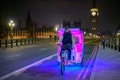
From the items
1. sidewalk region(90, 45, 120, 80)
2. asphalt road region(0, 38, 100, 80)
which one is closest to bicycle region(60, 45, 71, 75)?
asphalt road region(0, 38, 100, 80)

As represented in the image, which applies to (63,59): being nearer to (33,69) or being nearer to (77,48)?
(33,69)

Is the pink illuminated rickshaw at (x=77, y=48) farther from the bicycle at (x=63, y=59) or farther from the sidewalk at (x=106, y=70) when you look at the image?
the bicycle at (x=63, y=59)

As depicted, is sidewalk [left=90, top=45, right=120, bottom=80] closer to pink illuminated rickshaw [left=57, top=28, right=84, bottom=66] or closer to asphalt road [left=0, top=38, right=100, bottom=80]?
asphalt road [left=0, top=38, right=100, bottom=80]

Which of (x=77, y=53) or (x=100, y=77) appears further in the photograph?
(x=77, y=53)

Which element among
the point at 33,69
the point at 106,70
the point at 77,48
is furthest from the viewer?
the point at 77,48

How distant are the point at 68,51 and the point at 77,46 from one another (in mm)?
2507

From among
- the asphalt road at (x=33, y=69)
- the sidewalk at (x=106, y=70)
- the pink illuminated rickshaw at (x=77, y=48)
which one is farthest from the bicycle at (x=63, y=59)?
the pink illuminated rickshaw at (x=77, y=48)

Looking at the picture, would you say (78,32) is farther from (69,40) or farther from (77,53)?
(69,40)

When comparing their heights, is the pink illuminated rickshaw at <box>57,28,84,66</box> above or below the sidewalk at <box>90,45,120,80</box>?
above

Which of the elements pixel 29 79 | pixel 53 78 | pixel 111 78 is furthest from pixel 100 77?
pixel 29 79

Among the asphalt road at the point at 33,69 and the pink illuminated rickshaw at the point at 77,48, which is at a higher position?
the pink illuminated rickshaw at the point at 77,48

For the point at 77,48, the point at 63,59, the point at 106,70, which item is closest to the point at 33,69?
the point at 63,59

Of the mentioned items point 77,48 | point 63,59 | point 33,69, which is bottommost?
point 33,69

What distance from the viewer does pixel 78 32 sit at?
1770 cm
